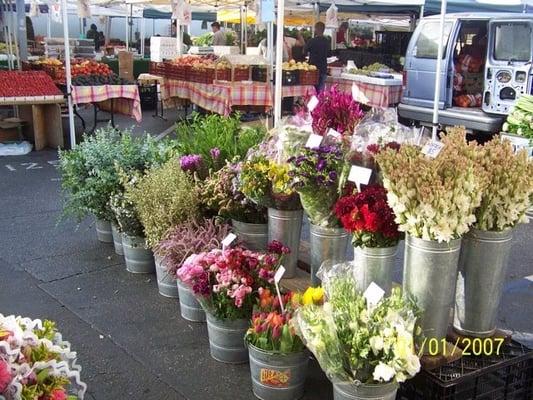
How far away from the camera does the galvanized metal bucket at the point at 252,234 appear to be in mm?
3750

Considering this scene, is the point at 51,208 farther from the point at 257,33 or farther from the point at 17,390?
the point at 257,33

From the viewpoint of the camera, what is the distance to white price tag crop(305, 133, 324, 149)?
3182mm

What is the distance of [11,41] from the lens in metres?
10.0

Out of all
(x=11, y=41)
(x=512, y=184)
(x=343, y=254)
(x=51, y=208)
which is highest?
(x=11, y=41)

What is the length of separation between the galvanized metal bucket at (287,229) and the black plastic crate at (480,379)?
3.62 ft

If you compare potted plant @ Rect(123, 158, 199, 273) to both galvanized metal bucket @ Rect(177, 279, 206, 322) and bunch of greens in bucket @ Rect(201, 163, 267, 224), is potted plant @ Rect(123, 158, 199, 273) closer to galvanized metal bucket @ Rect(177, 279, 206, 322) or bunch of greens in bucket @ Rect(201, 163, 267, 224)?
bunch of greens in bucket @ Rect(201, 163, 267, 224)

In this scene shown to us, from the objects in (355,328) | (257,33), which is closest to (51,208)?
(355,328)

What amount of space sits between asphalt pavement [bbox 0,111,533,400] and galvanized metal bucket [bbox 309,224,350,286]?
57 centimetres

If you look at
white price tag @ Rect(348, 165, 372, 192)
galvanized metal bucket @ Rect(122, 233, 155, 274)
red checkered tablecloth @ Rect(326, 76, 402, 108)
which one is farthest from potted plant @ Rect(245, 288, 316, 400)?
red checkered tablecloth @ Rect(326, 76, 402, 108)

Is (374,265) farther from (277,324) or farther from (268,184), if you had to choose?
(268,184)

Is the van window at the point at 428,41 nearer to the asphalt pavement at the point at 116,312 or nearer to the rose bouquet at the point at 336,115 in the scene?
the asphalt pavement at the point at 116,312

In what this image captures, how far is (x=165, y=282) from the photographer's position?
400cm

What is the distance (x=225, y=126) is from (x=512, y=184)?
229 centimetres

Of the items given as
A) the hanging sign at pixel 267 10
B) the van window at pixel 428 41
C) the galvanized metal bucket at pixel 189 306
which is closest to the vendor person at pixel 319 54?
the van window at pixel 428 41
